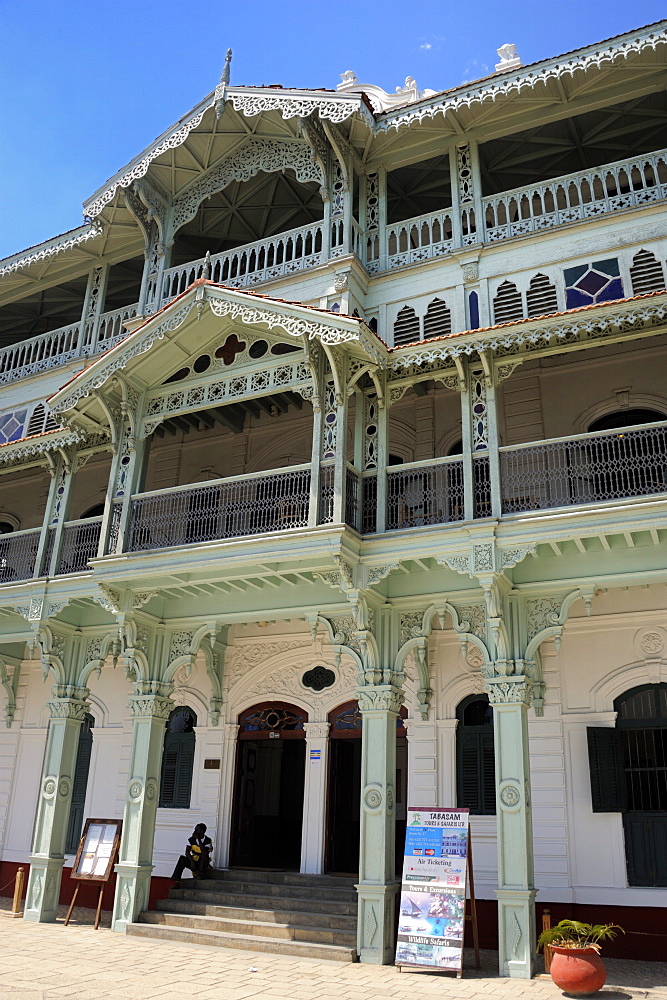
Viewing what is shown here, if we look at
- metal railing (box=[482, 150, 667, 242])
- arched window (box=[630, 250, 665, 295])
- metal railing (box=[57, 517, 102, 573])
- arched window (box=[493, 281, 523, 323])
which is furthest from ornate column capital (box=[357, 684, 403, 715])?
metal railing (box=[482, 150, 667, 242])

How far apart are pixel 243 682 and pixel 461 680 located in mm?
4147

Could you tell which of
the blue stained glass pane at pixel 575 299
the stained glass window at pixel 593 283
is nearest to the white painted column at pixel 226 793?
the blue stained glass pane at pixel 575 299

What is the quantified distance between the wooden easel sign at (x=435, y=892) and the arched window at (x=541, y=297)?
709 cm

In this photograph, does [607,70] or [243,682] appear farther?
[243,682]

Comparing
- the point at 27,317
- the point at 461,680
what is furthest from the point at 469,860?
the point at 27,317

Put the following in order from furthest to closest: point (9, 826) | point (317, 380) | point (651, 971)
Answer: point (9, 826)
point (317, 380)
point (651, 971)

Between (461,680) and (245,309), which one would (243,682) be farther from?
(245,309)

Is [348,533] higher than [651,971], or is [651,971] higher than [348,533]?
[348,533]

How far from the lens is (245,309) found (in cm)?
1214

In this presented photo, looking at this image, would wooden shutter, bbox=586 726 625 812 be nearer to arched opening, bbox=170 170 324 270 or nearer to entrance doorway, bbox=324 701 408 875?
entrance doorway, bbox=324 701 408 875

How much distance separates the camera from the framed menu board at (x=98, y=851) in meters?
12.5

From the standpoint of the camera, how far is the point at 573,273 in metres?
12.3

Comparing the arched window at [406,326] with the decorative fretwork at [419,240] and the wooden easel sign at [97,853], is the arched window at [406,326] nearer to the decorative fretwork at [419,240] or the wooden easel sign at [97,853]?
the decorative fretwork at [419,240]

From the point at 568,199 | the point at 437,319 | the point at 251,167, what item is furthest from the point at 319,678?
the point at 251,167
